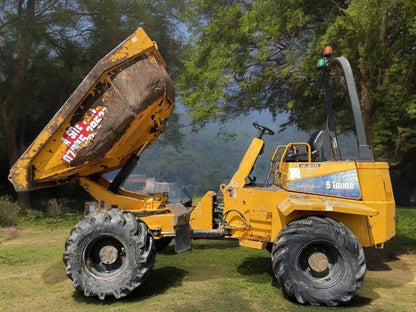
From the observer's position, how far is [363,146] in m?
4.89

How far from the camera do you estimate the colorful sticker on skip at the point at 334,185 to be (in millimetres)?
4777

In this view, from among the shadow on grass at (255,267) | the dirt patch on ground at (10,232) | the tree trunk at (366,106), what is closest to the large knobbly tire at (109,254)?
the shadow on grass at (255,267)

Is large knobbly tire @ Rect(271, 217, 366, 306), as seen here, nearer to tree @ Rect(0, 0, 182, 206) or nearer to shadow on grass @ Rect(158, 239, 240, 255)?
shadow on grass @ Rect(158, 239, 240, 255)

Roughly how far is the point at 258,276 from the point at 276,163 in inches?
68.4

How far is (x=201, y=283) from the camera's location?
205 inches

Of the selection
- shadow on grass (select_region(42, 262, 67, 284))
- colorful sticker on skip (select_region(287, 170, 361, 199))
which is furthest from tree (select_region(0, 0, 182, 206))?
colorful sticker on skip (select_region(287, 170, 361, 199))

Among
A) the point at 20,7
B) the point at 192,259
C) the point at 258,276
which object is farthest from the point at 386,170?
the point at 20,7

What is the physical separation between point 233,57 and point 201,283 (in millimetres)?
7558

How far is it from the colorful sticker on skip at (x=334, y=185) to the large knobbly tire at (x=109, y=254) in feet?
7.19

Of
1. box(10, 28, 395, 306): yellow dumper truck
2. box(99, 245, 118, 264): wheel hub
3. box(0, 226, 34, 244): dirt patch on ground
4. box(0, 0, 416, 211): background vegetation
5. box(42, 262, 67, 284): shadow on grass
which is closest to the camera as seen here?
box(10, 28, 395, 306): yellow dumper truck

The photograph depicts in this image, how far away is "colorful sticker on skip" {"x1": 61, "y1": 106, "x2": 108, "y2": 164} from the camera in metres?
5.09

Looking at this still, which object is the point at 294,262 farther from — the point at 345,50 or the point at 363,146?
the point at 345,50

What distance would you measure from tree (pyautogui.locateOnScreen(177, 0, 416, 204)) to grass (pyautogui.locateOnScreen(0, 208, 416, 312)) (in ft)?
11.5

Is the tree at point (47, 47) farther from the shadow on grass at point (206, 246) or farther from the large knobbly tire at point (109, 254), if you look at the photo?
the large knobbly tire at point (109, 254)
